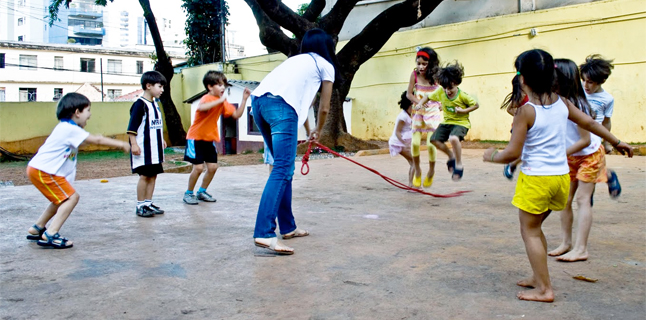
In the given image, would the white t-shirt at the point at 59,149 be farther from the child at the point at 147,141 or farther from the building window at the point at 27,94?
the building window at the point at 27,94

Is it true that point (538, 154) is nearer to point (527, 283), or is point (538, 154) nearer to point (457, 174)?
point (527, 283)

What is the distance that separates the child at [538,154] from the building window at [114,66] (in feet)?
183

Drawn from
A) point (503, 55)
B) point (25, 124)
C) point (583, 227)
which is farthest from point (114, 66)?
point (583, 227)

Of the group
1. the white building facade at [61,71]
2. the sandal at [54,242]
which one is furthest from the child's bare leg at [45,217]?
the white building facade at [61,71]

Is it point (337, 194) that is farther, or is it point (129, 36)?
point (129, 36)

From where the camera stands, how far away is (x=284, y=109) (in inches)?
160

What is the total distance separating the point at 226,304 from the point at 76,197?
208cm

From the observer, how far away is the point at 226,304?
296 cm

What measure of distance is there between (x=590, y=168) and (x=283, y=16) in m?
11.7

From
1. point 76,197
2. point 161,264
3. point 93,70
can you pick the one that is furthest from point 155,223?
point 93,70

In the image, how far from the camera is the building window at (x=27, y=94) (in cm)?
4670

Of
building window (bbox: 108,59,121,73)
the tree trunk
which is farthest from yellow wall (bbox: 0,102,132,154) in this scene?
building window (bbox: 108,59,121,73)

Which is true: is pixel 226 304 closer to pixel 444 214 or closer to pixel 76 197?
pixel 76 197

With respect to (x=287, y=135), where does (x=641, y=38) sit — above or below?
above
